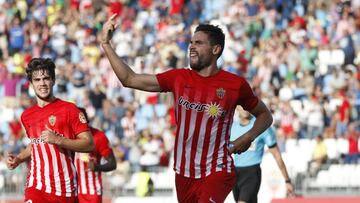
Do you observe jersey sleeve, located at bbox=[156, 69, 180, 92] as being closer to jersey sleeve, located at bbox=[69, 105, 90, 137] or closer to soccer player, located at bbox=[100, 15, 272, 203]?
soccer player, located at bbox=[100, 15, 272, 203]

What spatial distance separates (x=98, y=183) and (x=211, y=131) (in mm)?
3610

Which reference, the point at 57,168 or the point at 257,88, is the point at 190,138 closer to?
the point at 57,168

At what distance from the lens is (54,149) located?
398 inches

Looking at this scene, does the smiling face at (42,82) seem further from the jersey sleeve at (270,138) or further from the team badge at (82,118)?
the jersey sleeve at (270,138)

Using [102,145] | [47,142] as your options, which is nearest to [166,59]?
[102,145]

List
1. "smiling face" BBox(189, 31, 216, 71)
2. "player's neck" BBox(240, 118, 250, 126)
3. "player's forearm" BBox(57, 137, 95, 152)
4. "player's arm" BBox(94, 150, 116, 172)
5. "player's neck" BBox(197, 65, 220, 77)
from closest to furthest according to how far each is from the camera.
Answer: "smiling face" BBox(189, 31, 216, 71) → "player's neck" BBox(197, 65, 220, 77) → "player's forearm" BBox(57, 137, 95, 152) → "player's arm" BBox(94, 150, 116, 172) → "player's neck" BBox(240, 118, 250, 126)

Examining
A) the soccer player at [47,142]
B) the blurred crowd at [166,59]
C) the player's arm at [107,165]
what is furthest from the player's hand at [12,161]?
the blurred crowd at [166,59]

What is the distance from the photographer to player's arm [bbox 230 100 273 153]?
9.45 m

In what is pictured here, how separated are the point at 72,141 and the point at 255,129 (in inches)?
63.1

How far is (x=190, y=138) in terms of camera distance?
30.8 ft

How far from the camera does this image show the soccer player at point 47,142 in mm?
10070

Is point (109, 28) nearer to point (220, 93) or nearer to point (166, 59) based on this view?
point (220, 93)

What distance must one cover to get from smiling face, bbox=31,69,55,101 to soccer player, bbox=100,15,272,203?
128 cm

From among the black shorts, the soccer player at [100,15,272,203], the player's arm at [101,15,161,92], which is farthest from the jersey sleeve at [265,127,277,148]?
the player's arm at [101,15,161,92]
